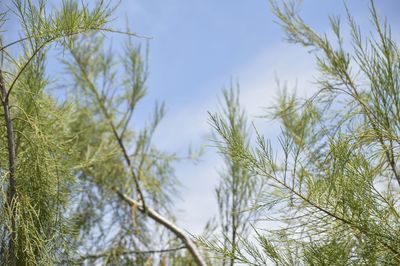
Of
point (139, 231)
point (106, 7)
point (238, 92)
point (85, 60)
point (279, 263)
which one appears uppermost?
point (85, 60)

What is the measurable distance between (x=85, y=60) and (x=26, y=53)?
91 cm

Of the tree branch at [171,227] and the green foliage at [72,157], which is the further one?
the tree branch at [171,227]

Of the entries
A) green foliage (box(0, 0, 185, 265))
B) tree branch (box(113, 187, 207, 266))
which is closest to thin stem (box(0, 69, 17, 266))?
green foliage (box(0, 0, 185, 265))

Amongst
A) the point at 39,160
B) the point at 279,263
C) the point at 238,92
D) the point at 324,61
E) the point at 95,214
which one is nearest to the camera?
the point at 279,263

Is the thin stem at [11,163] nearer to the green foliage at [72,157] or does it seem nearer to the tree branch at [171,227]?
the green foliage at [72,157]

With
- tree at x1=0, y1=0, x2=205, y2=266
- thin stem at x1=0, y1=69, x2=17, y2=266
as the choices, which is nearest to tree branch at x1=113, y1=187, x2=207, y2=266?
tree at x1=0, y1=0, x2=205, y2=266

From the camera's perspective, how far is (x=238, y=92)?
163cm

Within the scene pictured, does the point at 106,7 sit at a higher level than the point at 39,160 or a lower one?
higher

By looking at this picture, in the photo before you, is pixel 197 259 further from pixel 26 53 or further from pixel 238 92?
pixel 26 53

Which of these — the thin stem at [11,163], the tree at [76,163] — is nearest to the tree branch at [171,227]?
the tree at [76,163]

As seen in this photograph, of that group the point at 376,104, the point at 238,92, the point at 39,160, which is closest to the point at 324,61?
the point at 376,104

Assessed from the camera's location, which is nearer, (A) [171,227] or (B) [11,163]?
(B) [11,163]

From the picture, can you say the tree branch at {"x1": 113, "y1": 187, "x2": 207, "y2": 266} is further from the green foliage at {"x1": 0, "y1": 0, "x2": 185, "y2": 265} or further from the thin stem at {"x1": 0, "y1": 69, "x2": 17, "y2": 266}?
the thin stem at {"x1": 0, "y1": 69, "x2": 17, "y2": 266}

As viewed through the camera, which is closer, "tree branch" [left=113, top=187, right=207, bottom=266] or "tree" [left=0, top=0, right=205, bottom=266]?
"tree" [left=0, top=0, right=205, bottom=266]
